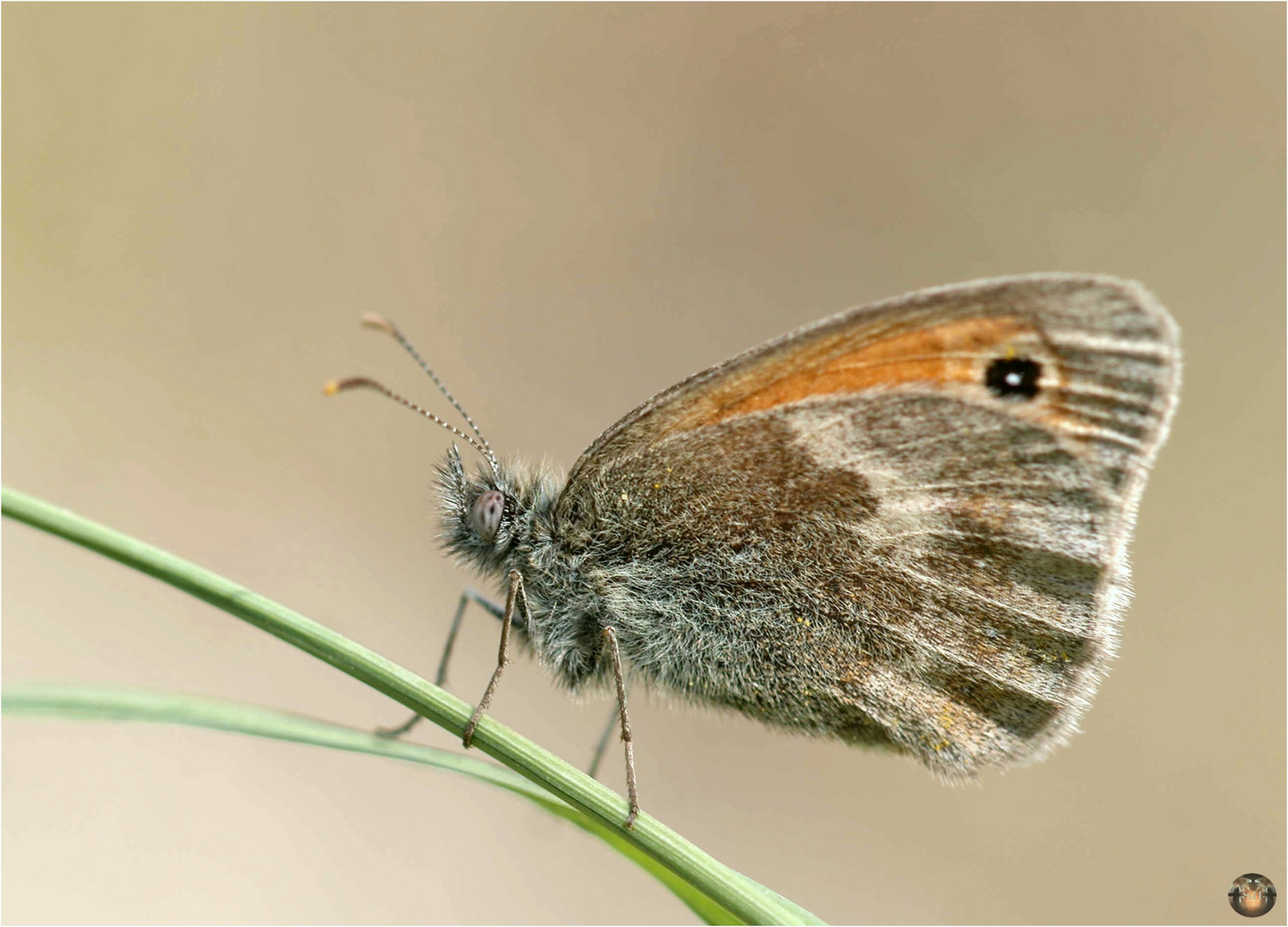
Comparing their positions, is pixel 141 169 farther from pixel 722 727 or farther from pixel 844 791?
pixel 844 791

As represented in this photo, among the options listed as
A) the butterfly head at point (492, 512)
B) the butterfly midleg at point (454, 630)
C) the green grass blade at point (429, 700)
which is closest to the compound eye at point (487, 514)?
the butterfly head at point (492, 512)

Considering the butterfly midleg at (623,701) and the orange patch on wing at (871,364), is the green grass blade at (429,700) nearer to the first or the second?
the butterfly midleg at (623,701)

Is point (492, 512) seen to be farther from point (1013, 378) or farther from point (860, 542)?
point (1013, 378)

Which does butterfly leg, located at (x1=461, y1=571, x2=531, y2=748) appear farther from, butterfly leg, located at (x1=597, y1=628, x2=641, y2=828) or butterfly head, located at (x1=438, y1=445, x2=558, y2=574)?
butterfly leg, located at (x1=597, y1=628, x2=641, y2=828)

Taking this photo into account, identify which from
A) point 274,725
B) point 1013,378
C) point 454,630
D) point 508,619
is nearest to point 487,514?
point 508,619

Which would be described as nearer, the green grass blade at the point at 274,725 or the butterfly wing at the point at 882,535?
the green grass blade at the point at 274,725

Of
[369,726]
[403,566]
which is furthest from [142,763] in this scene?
Answer: [403,566]
